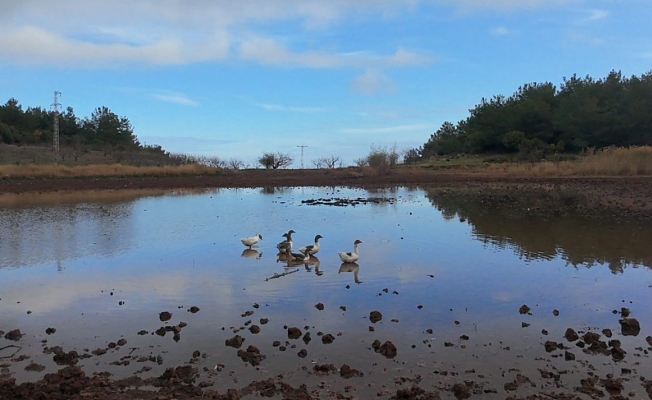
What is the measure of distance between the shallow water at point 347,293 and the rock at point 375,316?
108 millimetres

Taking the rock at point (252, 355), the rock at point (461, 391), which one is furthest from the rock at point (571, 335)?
the rock at point (252, 355)

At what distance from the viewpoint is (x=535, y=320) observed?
745 centimetres

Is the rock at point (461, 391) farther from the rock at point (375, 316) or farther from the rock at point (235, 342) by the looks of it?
the rock at point (235, 342)

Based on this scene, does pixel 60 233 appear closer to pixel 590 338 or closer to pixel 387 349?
pixel 387 349

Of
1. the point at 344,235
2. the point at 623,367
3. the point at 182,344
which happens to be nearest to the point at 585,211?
the point at 344,235

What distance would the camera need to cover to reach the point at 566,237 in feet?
46.0

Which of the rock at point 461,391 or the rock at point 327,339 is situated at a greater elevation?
the rock at point 327,339

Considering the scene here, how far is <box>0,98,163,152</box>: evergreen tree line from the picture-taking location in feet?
233

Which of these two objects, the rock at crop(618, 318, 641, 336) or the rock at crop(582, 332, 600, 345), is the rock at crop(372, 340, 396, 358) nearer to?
the rock at crop(582, 332, 600, 345)

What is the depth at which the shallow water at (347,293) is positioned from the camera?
607cm

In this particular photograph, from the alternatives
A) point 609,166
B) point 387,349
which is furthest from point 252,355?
point 609,166

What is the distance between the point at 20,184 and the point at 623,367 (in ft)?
127

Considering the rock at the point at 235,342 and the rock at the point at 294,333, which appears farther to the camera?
the rock at the point at 294,333

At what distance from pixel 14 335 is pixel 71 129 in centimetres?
8309
